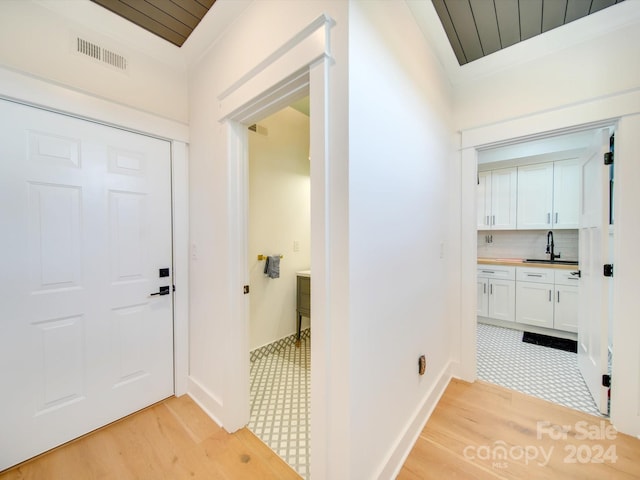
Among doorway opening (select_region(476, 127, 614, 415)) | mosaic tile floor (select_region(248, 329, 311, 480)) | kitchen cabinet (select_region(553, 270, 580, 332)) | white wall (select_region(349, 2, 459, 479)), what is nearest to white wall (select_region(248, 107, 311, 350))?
mosaic tile floor (select_region(248, 329, 311, 480))

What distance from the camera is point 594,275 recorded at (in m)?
1.88

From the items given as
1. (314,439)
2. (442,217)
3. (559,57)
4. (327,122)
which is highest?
(559,57)

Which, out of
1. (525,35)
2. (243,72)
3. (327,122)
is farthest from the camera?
(525,35)

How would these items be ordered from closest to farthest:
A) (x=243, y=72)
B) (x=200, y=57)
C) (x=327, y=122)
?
(x=327, y=122)
(x=243, y=72)
(x=200, y=57)

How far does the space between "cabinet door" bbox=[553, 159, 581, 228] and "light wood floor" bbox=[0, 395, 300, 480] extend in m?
4.07

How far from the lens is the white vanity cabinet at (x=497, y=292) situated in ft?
10.9

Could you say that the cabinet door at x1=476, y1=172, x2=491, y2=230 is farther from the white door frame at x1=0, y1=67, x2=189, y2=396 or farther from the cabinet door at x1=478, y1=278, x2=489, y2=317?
the white door frame at x1=0, y1=67, x2=189, y2=396

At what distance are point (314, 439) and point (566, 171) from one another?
13.8 feet

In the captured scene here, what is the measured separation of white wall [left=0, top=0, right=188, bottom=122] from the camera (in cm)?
136

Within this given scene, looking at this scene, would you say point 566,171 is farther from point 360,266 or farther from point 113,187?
point 113,187

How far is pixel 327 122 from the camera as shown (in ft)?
3.45

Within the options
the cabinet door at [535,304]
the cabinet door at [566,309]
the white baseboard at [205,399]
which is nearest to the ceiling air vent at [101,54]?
the white baseboard at [205,399]

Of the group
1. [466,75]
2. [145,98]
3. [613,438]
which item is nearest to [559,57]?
[466,75]

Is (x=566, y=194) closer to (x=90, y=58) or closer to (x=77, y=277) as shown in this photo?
(x=90, y=58)
